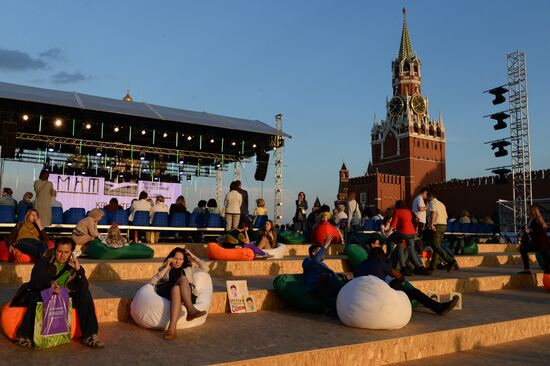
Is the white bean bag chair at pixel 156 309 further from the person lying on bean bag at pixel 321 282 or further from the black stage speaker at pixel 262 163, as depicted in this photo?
the black stage speaker at pixel 262 163

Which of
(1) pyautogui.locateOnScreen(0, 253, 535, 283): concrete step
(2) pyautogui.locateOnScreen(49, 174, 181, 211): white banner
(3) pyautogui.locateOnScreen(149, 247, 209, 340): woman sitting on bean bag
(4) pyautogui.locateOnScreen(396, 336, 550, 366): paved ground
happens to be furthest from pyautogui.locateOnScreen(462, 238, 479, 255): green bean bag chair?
(2) pyautogui.locateOnScreen(49, 174, 181, 211): white banner

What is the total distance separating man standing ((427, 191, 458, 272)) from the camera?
8164mm

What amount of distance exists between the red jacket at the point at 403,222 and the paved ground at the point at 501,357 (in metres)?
3.14

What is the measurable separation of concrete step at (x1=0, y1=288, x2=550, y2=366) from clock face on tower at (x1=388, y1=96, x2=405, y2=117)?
71.1 metres

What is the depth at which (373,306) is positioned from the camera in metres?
4.17

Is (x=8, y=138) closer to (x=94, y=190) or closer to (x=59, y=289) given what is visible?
(x=94, y=190)

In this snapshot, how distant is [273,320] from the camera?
4.55m

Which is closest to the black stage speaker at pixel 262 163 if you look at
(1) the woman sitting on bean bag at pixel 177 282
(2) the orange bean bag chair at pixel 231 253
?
(2) the orange bean bag chair at pixel 231 253

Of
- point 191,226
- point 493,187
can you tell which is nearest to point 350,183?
point 493,187

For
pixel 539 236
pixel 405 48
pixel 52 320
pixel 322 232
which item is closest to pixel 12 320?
pixel 52 320

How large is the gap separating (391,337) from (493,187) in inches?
2071

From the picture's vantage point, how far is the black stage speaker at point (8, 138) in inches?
599

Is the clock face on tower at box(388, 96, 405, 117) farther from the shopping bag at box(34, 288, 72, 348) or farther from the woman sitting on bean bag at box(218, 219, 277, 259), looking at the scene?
the shopping bag at box(34, 288, 72, 348)

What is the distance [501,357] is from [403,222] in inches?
147
